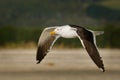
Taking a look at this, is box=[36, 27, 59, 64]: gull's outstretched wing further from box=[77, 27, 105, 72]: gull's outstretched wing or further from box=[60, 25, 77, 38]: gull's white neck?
box=[77, 27, 105, 72]: gull's outstretched wing

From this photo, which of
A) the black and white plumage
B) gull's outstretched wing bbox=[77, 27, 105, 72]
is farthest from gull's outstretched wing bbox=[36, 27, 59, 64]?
gull's outstretched wing bbox=[77, 27, 105, 72]

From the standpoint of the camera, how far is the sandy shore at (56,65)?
316cm

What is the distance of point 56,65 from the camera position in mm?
3176

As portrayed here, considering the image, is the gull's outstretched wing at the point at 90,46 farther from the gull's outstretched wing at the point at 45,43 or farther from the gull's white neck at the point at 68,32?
the gull's outstretched wing at the point at 45,43

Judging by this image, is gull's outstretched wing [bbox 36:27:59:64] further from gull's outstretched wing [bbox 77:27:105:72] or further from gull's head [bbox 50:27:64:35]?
gull's outstretched wing [bbox 77:27:105:72]

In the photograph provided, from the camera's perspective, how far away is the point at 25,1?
3.19 meters

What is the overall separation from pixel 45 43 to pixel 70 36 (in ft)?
0.51

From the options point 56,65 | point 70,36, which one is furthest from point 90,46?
point 56,65

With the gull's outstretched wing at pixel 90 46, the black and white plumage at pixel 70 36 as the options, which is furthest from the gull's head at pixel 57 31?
the gull's outstretched wing at pixel 90 46

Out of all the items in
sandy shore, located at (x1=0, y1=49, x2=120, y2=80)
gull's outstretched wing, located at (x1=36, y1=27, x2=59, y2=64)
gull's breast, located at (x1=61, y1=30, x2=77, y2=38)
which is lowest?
sandy shore, located at (x1=0, y1=49, x2=120, y2=80)

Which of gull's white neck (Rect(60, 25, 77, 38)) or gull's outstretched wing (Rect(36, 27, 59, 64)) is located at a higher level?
gull's white neck (Rect(60, 25, 77, 38))

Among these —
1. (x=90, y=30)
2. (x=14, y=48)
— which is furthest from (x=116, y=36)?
(x=14, y=48)

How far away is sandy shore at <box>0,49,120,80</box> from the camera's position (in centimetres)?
316

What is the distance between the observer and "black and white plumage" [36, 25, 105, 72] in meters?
3.09
